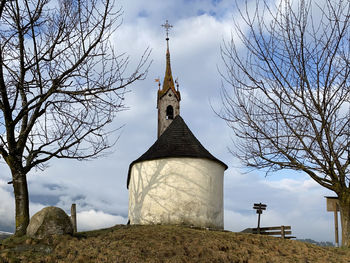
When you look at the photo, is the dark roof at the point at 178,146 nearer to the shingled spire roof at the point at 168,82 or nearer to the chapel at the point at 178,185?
the chapel at the point at 178,185

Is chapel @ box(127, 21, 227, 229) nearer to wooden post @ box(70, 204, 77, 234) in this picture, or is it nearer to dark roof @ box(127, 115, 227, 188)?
dark roof @ box(127, 115, 227, 188)

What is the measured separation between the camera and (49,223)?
43.9ft

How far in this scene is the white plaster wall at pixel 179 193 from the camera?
67.1ft

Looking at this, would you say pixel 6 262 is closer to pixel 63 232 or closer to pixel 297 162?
pixel 63 232

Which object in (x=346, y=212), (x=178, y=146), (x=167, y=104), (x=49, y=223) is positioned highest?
(x=167, y=104)

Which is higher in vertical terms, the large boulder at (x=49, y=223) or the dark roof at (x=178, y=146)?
the dark roof at (x=178, y=146)

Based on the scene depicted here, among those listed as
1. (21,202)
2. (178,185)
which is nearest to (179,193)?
(178,185)

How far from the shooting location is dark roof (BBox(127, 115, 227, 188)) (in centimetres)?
2162

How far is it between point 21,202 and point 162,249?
576 cm

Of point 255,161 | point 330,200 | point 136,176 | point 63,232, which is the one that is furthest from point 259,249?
point 136,176

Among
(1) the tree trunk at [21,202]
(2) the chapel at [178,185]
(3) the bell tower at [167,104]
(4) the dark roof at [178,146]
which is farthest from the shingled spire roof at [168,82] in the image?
(1) the tree trunk at [21,202]

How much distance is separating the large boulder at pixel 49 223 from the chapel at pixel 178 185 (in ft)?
24.6

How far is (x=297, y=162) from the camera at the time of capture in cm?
1343

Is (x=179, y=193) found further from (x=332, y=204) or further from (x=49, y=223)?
(x=49, y=223)
